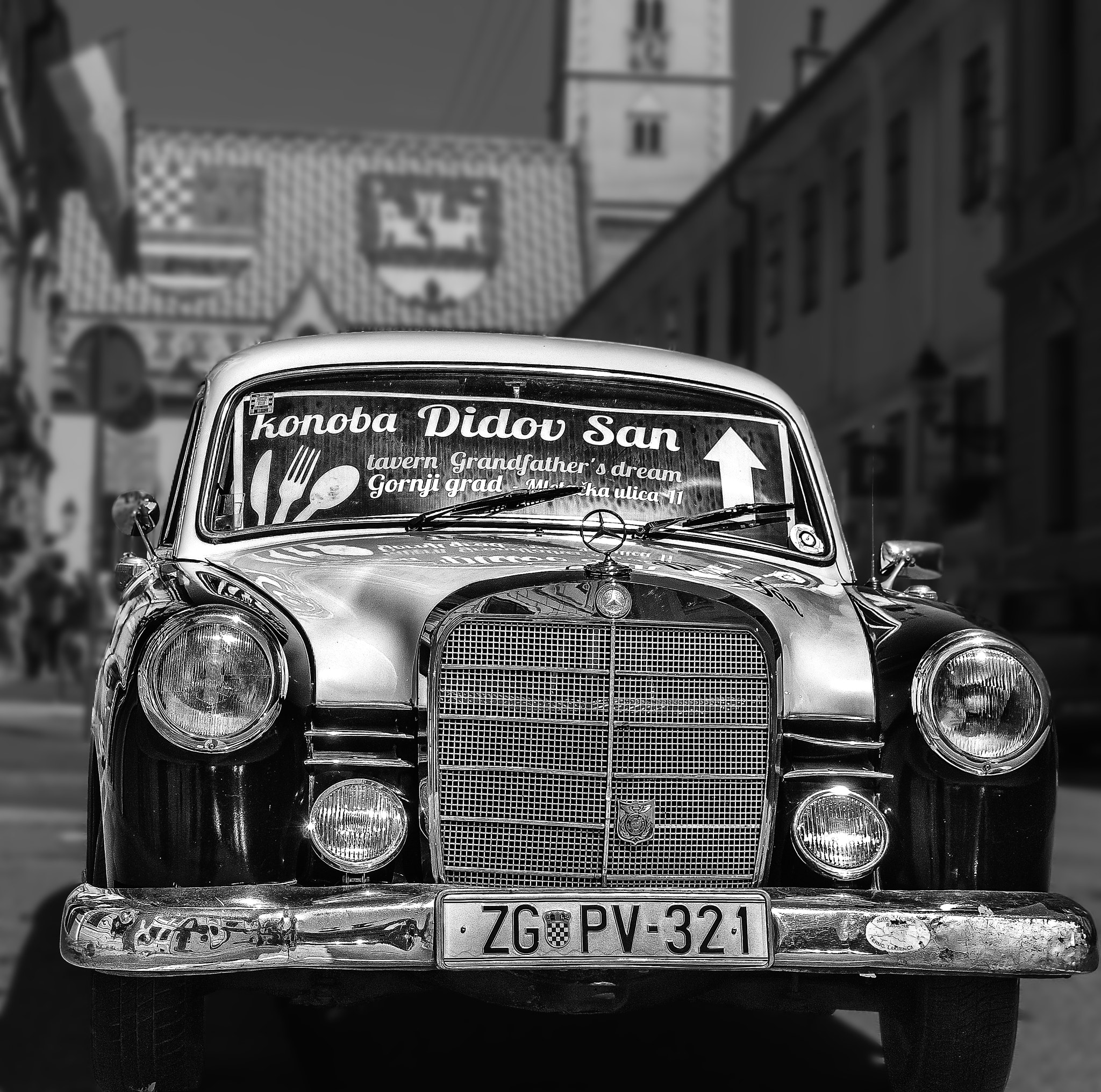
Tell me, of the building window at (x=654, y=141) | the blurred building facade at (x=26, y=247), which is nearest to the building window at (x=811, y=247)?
the blurred building facade at (x=26, y=247)

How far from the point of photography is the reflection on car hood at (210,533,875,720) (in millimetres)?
4188

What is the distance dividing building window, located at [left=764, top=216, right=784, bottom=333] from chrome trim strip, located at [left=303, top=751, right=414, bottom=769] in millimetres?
30851

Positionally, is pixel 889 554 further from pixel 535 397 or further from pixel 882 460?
pixel 882 460

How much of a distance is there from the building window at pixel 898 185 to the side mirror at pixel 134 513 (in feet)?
78.2

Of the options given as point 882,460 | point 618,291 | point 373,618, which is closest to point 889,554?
point 373,618

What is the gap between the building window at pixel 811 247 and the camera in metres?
32.6

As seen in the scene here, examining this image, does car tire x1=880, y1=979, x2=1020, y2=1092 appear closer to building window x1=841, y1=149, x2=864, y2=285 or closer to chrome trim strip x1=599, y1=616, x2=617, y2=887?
chrome trim strip x1=599, y1=616, x2=617, y2=887

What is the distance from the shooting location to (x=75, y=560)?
50.8 meters

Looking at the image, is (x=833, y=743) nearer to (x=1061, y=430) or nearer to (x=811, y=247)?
(x=1061, y=430)

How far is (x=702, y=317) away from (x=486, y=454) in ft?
117

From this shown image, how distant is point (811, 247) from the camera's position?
33.2 meters

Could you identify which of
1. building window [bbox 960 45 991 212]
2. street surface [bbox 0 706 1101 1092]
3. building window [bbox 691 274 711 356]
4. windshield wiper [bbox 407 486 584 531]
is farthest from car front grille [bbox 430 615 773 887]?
building window [bbox 691 274 711 356]

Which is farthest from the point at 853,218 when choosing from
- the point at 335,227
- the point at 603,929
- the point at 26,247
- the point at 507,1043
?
the point at 335,227

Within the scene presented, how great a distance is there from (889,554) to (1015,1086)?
1424 mm
